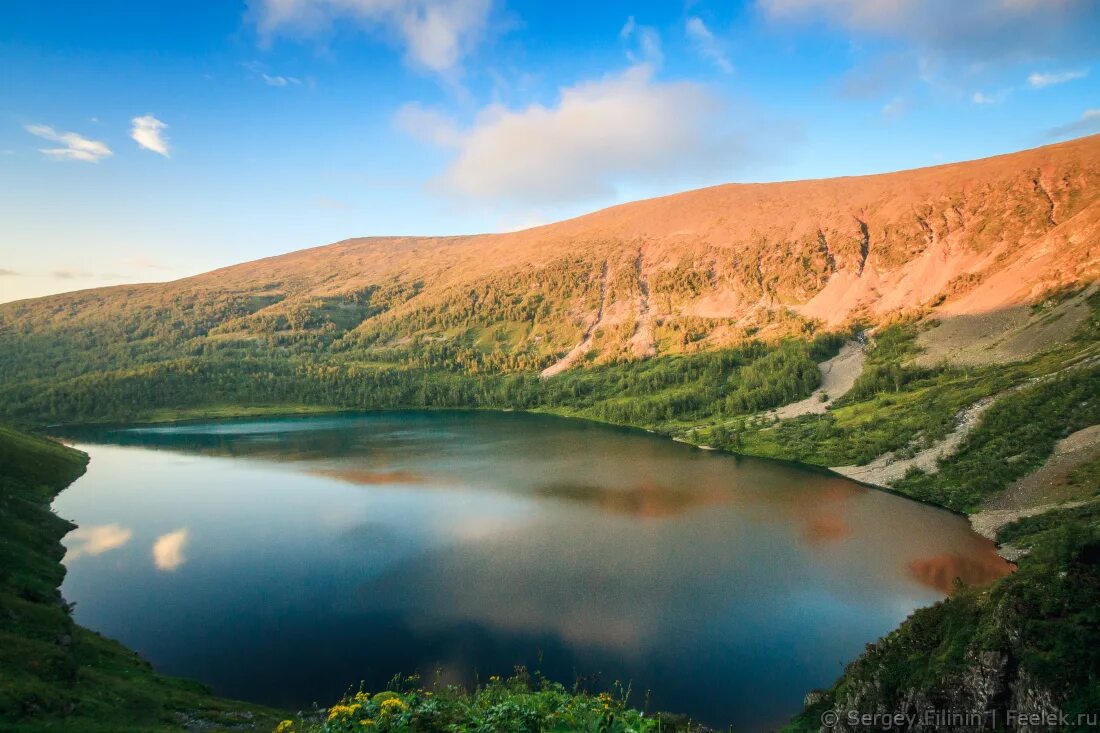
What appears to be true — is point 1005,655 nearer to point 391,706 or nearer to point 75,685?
point 391,706

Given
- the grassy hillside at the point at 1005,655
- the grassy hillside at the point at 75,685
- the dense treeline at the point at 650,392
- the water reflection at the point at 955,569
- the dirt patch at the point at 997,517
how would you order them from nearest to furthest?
1. the grassy hillside at the point at 1005,655
2. the grassy hillside at the point at 75,685
3. the water reflection at the point at 955,569
4. the dirt patch at the point at 997,517
5. the dense treeline at the point at 650,392

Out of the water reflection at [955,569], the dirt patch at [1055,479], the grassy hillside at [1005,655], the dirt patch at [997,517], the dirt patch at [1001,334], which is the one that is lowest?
the water reflection at [955,569]

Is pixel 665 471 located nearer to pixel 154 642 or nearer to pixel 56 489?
pixel 154 642

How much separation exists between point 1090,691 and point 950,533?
57.0 metres

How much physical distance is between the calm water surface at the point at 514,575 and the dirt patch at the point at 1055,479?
25.6 feet

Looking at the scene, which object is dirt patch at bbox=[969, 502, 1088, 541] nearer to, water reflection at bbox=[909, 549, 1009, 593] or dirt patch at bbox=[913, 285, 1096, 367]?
water reflection at bbox=[909, 549, 1009, 593]

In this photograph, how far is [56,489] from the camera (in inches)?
3000

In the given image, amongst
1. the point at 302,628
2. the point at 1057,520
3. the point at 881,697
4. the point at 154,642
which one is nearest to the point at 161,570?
the point at 154,642

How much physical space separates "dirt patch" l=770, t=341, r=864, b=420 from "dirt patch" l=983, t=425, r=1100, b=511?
57976 mm

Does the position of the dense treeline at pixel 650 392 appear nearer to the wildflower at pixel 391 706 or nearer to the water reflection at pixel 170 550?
the water reflection at pixel 170 550

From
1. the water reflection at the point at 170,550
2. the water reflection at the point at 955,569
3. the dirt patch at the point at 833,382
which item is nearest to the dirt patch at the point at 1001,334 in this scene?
the dirt patch at the point at 833,382

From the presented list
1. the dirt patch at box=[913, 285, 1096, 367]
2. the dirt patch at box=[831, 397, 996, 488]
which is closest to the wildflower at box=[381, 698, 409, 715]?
the dirt patch at box=[831, 397, 996, 488]

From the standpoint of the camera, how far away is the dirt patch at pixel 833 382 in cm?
12600

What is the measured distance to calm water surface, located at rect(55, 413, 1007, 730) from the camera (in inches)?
1267
